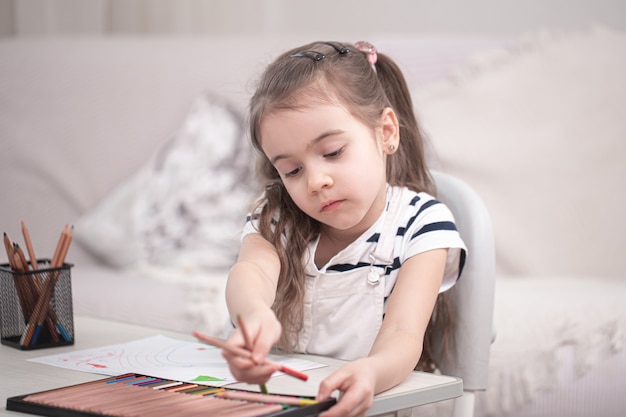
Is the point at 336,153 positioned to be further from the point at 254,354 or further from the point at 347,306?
the point at 254,354

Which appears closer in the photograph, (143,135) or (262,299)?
(262,299)

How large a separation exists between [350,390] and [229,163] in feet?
4.82

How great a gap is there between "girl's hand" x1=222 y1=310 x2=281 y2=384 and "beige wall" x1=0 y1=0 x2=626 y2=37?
6.59 ft

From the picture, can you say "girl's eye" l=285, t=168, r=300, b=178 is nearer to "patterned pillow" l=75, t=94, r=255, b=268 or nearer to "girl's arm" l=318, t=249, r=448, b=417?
"girl's arm" l=318, t=249, r=448, b=417

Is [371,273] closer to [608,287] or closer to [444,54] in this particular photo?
[608,287]

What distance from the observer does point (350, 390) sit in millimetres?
631

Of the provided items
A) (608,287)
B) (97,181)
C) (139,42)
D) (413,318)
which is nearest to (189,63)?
(139,42)

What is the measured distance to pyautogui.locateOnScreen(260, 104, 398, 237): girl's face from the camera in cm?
91

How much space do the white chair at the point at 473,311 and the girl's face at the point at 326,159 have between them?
0.44ft

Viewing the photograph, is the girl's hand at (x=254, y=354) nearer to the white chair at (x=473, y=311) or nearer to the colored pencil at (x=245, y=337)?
the colored pencil at (x=245, y=337)

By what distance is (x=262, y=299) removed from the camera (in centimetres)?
87

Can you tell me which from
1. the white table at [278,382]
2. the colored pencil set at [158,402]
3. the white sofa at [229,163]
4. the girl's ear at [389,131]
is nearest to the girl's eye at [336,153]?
the girl's ear at [389,131]

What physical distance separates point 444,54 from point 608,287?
2.51 ft

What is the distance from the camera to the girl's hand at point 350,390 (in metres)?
0.61
